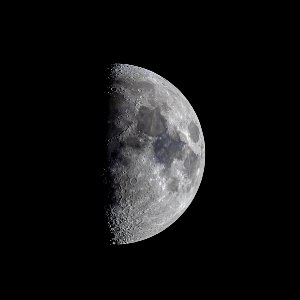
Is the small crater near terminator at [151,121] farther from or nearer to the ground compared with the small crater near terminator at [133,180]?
farther from the ground

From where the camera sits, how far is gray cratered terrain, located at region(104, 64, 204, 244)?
4613 millimetres

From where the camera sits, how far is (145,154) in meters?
4.65

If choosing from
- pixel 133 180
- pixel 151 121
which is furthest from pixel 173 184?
pixel 151 121

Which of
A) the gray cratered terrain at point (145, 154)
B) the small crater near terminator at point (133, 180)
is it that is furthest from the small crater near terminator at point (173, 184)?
the small crater near terminator at point (133, 180)

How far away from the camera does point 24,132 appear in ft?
14.6

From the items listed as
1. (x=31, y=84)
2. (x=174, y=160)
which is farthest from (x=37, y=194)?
(x=174, y=160)

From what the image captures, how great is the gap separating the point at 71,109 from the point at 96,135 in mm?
376

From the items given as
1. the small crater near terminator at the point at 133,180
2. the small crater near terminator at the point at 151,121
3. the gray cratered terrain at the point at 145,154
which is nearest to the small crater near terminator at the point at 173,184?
the gray cratered terrain at the point at 145,154

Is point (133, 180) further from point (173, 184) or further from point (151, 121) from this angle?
point (151, 121)

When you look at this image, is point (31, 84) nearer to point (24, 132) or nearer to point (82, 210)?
point (24, 132)

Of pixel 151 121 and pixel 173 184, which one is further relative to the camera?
pixel 173 184

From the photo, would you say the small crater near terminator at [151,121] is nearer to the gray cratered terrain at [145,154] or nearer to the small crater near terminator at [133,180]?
the gray cratered terrain at [145,154]

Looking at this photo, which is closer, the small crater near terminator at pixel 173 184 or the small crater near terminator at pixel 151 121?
the small crater near terminator at pixel 151 121

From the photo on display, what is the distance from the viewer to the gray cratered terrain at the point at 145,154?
4.61 metres
